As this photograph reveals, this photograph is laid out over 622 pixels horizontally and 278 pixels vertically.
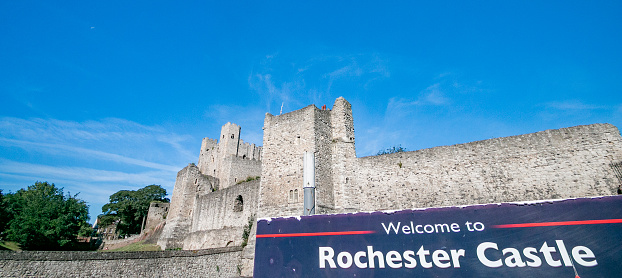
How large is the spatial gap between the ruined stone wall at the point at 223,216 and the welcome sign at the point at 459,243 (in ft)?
39.1

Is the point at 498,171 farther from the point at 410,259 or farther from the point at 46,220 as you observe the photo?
the point at 46,220

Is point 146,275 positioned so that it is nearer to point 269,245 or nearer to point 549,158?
point 269,245

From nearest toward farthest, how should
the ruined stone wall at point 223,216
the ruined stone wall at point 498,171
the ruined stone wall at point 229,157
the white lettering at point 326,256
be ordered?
the white lettering at point 326,256
the ruined stone wall at point 498,171
the ruined stone wall at point 223,216
the ruined stone wall at point 229,157

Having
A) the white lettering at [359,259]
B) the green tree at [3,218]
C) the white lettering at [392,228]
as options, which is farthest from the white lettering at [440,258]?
the green tree at [3,218]

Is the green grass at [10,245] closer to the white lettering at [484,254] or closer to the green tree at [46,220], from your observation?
the green tree at [46,220]

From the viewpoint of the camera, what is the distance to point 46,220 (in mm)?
23016

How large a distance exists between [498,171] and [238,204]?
53.8 feet

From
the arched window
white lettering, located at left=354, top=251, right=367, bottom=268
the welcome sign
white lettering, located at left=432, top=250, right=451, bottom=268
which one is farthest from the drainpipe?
the arched window

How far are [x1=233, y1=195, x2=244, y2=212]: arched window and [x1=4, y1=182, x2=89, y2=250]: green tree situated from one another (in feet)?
49.3

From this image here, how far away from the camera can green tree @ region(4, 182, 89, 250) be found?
22500mm

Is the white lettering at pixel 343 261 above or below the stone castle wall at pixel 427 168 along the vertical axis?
below

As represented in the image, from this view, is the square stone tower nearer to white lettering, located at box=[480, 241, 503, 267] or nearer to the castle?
the castle

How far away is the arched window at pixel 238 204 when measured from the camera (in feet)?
69.1

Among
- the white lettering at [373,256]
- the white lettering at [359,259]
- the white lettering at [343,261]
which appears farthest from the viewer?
the white lettering at [343,261]
